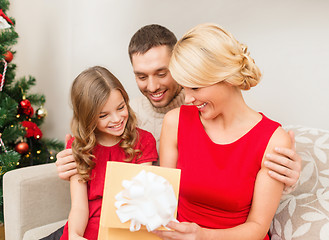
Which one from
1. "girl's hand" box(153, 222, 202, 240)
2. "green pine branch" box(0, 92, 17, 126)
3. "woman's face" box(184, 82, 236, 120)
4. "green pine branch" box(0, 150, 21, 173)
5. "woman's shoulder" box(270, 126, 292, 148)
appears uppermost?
"woman's face" box(184, 82, 236, 120)

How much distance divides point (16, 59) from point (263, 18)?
2.06 metres

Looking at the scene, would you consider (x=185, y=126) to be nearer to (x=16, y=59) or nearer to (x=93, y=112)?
(x=93, y=112)

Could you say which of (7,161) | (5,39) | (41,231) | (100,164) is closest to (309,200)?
(100,164)

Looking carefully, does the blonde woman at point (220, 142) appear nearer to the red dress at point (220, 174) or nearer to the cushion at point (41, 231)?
the red dress at point (220, 174)

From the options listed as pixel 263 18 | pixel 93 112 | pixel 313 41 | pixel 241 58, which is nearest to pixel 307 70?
pixel 313 41

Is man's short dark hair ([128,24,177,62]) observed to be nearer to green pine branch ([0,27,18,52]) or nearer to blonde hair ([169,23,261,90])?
blonde hair ([169,23,261,90])

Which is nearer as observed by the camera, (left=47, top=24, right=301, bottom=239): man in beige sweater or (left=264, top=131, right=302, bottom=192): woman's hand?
(left=264, top=131, right=302, bottom=192): woman's hand

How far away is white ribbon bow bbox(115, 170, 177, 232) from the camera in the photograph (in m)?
0.76

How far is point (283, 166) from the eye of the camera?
3.45 feet

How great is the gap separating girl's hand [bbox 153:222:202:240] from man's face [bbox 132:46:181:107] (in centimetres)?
71

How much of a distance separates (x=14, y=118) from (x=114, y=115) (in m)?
1.35

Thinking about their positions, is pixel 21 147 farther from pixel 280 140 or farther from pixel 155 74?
pixel 280 140

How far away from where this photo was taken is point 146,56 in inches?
55.2

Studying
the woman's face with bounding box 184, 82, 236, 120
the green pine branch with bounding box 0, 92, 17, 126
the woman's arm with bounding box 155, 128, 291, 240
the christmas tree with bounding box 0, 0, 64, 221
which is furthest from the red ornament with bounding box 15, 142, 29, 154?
the woman's arm with bounding box 155, 128, 291, 240
